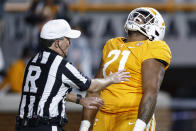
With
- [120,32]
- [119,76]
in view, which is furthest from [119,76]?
[120,32]

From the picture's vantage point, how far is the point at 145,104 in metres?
5.09

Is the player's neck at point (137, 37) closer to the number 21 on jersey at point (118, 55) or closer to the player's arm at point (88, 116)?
the number 21 on jersey at point (118, 55)

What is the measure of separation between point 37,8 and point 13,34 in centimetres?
342

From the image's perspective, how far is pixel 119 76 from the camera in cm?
522

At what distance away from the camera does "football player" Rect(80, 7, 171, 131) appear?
514cm

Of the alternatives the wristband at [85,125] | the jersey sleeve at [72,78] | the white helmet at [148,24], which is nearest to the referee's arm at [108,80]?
the jersey sleeve at [72,78]

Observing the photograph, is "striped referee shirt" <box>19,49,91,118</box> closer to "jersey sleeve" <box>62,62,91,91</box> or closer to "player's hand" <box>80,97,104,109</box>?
"jersey sleeve" <box>62,62,91,91</box>

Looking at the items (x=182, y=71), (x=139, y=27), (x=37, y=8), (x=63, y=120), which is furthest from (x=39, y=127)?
(x=182, y=71)

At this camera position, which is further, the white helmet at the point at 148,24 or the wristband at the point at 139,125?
the white helmet at the point at 148,24

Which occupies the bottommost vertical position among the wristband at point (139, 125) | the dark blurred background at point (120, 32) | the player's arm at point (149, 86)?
the dark blurred background at point (120, 32)

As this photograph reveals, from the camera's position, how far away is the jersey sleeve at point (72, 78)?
205 inches

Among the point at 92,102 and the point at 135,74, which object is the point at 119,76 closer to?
the point at 135,74

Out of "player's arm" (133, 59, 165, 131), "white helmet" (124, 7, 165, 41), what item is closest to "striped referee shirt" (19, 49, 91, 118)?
"player's arm" (133, 59, 165, 131)

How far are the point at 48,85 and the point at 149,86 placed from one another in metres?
0.96
